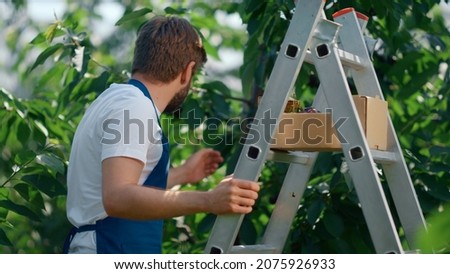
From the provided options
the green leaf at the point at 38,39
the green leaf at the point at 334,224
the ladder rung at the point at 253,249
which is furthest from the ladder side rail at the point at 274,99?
the green leaf at the point at 38,39

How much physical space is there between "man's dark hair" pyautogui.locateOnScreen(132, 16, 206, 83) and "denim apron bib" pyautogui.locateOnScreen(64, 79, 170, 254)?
0.21ft

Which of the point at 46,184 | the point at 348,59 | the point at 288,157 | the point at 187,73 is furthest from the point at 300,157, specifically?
the point at 46,184

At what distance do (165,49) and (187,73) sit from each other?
98 mm

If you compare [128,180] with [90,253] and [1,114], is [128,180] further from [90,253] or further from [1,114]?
[1,114]

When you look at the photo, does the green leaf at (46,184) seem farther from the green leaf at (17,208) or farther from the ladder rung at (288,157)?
the ladder rung at (288,157)

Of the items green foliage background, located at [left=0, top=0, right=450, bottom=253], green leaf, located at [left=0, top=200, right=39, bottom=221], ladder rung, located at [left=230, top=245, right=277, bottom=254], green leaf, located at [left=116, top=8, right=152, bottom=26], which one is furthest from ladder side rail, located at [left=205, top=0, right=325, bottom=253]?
green leaf, located at [left=116, top=8, right=152, bottom=26]

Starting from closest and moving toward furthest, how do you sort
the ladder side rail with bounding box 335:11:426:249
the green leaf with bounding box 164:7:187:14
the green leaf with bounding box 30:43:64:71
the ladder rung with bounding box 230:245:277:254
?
Answer: the ladder rung with bounding box 230:245:277:254 → the ladder side rail with bounding box 335:11:426:249 → the green leaf with bounding box 30:43:64:71 → the green leaf with bounding box 164:7:187:14

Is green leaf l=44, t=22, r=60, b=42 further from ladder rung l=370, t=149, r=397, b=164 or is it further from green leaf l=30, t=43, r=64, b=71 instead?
ladder rung l=370, t=149, r=397, b=164

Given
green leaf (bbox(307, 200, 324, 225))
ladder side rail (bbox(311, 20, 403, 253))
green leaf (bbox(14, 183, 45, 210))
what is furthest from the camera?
green leaf (bbox(307, 200, 324, 225))

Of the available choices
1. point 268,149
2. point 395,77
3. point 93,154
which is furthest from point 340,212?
point 93,154

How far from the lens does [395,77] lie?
3.84 metres

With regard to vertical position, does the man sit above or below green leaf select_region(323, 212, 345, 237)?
above

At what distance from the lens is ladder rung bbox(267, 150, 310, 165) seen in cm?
247
